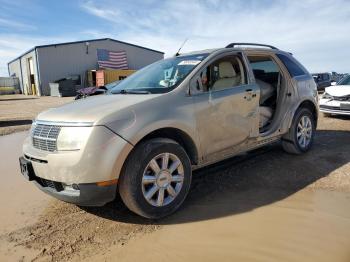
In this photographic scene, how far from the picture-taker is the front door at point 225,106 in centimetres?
421

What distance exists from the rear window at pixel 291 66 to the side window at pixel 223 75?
1316 mm

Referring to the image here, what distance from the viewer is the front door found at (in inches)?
166

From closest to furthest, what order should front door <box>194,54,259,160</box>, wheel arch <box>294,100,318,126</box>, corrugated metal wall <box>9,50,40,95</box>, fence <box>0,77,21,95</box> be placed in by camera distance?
front door <box>194,54,259,160</box> → wheel arch <box>294,100,318,126</box> → corrugated metal wall <box>9,50,40,95</box> → fence <box>0,77,21,95</box>

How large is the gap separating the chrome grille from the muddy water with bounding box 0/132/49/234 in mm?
890

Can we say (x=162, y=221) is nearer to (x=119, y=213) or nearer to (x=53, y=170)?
(x=119, y=213)

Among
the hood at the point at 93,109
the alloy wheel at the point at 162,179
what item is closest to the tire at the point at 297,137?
the alloy wheel at the point at 162,179

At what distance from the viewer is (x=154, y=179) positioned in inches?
145

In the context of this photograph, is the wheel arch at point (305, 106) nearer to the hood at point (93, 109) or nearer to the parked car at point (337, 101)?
the hood at point (93, 109)

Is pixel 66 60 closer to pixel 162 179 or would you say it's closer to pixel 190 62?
pixel 190 62

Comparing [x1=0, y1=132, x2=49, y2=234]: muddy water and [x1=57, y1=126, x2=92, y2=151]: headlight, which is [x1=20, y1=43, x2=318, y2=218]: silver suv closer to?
[x1=57, y1=126, x2=92, y2=151]: headlight

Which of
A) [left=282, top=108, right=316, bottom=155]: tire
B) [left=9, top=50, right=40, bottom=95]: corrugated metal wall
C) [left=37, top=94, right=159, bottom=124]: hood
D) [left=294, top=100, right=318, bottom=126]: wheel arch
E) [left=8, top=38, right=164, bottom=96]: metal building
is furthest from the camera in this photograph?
[left=9, top=50, right=40, bottom=95]: corrugated metal wall

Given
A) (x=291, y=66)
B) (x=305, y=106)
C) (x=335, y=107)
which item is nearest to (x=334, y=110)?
(x=335, y=107)

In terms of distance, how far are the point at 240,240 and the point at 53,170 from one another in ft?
6.17

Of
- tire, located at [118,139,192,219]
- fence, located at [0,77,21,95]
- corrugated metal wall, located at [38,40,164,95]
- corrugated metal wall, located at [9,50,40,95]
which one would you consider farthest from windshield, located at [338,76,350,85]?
fence, located at [0,77,21,95]
